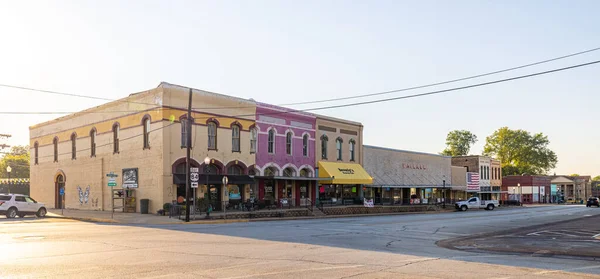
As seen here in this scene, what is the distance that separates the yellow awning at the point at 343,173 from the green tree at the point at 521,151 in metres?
84.3

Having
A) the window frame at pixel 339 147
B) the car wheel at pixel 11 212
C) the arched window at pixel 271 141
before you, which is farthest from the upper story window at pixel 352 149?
the car wheel at pixel 11 212

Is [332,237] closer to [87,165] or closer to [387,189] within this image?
[87,165]

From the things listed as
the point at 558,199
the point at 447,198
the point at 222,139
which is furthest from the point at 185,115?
the point at 558,199

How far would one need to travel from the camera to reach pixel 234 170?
4178cm

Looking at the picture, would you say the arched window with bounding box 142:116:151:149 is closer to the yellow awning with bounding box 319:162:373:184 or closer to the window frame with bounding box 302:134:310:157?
the window frame with bounding box 302:134:310:157

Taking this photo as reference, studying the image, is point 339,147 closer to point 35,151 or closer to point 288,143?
point 288,143

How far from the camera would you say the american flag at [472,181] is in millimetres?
75812

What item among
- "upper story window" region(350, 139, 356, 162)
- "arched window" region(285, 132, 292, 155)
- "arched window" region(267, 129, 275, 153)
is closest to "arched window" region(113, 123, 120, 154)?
"arched window" region(267, 129, 275, 153)

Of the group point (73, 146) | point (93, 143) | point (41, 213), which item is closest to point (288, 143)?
point (93, 143)

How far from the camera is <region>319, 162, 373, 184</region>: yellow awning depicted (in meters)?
49.2

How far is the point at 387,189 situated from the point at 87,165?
31621 mm

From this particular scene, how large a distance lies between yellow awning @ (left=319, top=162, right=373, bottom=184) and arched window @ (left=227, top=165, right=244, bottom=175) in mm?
9754

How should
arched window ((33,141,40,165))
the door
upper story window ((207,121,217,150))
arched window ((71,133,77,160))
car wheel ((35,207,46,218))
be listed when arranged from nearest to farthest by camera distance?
car wheel ((35,207,46,218))
upper story window ((207,121,217,150))
arched window ((71,133,77,160))
the door
arched window ((33,141,40,165))

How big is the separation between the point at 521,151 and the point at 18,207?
11656 centimetres
